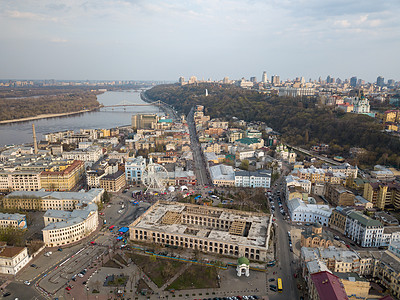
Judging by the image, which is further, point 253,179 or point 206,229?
point 253,179

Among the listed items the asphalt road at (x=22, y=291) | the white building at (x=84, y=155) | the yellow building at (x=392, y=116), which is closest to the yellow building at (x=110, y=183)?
the white building at (x=84, y=155)

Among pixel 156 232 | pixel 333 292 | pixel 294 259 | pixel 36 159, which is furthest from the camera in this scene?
pixel 36 159

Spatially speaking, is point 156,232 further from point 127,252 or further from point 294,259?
point 294,259

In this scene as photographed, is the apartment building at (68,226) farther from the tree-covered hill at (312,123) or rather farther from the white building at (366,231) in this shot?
the tree-covered hill at (312,123)

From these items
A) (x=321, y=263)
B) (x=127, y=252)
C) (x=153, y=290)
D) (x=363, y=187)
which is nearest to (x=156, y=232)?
(x=127, y=252)

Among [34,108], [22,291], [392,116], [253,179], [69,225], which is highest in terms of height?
[392,116]

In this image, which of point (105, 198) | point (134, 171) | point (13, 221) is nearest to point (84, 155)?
point (134, 171)

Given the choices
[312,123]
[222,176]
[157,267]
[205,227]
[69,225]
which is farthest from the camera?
[312,123]

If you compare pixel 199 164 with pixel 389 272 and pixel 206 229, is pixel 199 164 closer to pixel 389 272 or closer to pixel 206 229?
pixel 206 229
